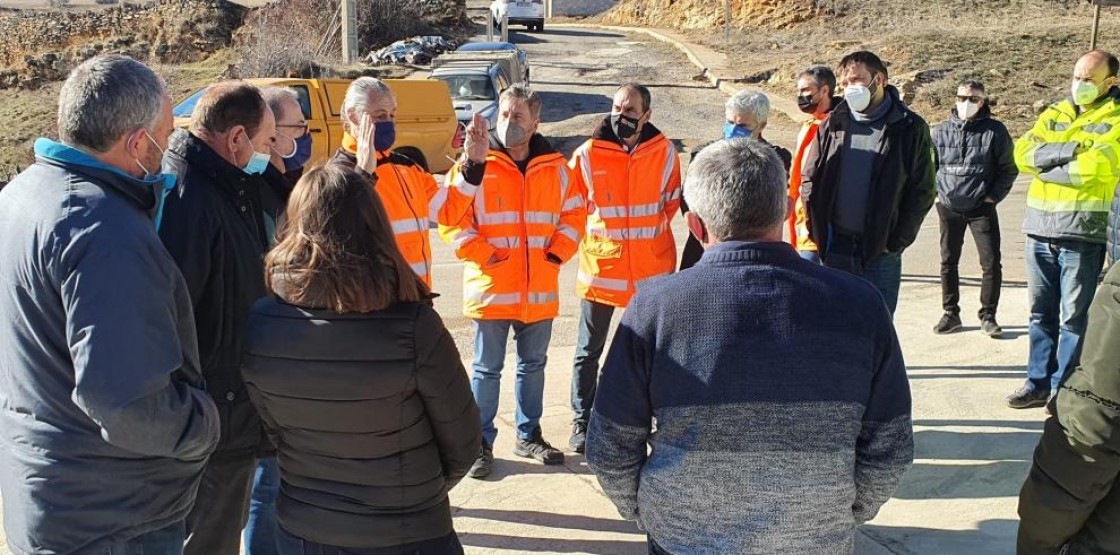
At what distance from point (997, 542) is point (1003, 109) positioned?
60.4ft

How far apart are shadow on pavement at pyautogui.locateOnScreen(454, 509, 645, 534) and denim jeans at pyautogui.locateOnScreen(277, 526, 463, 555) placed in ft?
5.24

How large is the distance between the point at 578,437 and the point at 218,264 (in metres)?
2.51

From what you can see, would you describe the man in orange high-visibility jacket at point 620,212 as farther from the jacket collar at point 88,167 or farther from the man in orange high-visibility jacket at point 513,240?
the jacket collar at point 88,167

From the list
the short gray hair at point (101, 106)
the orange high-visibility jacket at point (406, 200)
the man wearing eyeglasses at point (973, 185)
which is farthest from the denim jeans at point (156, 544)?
the man wearing eyeglasses at point (973, 185)

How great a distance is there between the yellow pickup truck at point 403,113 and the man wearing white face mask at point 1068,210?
10.4 m

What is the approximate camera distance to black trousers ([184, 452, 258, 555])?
311cm

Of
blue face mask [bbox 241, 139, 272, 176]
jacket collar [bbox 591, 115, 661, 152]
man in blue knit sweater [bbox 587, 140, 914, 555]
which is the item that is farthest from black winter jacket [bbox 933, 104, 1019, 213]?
blue face mask [bbox 241, 139, 272, 176]

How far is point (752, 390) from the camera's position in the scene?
2299 millimetres

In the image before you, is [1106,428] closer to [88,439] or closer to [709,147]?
[709,147]

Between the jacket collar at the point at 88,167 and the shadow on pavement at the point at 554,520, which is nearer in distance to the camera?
the jacket collar at the point at 88,167

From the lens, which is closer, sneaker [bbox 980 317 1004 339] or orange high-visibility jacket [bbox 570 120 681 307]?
orange high-visibility jacket [bbox 570 120 681 307]

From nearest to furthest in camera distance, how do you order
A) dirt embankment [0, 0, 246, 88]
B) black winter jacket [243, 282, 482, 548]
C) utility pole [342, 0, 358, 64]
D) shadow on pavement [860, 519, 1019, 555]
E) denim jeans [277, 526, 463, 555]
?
black winter jacket [243, 282, 482, 548] → denim jeans [277, 526, 463, 555] → shadow on pavement [860, 519, 1019, 555] → utility pole [342, 0, 358, 64] → dirt embankment [0, 0, 246, 88]

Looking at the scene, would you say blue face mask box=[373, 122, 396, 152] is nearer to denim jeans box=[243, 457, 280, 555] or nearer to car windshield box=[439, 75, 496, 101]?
denim jeans box=[243, 457, 280, 555]

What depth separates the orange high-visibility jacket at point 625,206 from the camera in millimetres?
4980
